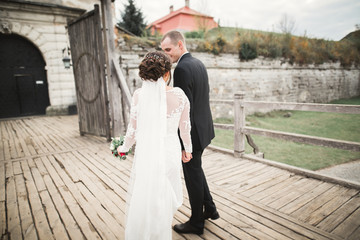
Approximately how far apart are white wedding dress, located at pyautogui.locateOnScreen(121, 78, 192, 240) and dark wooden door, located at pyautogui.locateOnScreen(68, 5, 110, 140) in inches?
148

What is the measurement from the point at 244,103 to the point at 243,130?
20.3 inches

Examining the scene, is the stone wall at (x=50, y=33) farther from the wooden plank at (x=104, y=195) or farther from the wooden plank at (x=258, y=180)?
the wooden plank at (x=258, y=180)

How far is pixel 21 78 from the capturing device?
9.96 m

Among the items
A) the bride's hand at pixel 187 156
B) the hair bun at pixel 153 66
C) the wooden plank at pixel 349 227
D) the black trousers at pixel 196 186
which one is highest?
the hair bun at pixel 153 66

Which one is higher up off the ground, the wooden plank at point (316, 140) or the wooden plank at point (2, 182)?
the wooden plank at point (316, 140)

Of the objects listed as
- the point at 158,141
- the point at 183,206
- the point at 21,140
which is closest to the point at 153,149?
the point at 158,141

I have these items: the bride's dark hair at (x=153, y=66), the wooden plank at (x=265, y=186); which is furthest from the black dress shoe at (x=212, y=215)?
the bride's dark hair at (x=153, y=66)

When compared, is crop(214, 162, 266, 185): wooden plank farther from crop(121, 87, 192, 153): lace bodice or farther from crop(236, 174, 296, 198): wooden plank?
crop(121, 87, 192, 153): lace bodice

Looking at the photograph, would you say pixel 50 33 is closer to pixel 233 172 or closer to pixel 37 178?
pixel 37 178

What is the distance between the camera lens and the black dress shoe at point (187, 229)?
219cm

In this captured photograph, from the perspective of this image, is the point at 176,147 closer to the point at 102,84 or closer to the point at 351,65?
the point at 102,84

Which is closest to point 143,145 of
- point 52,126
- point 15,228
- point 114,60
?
point 15,228

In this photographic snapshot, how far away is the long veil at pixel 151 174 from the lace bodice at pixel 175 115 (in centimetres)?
7

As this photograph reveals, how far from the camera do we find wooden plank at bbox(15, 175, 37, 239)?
225 cm
